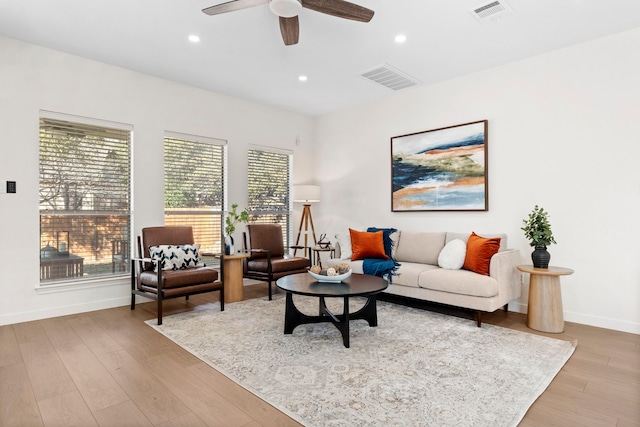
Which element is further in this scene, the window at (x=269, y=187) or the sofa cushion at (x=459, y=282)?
the window at (x=269, y=187)

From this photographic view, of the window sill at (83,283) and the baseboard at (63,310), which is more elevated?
the window sill at (83,283)

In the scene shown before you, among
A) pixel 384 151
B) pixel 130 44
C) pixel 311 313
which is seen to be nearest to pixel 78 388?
pixel 311 313

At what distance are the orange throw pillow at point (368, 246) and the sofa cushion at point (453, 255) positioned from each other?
80cm

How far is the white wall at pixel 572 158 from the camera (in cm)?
342

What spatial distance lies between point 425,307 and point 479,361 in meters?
1.52

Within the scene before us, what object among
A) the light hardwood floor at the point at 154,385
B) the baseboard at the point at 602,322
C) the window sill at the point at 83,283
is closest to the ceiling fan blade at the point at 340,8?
the light hardwood floor at the point at 154,385

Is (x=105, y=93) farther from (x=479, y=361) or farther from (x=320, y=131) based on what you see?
(x=479, y=361)

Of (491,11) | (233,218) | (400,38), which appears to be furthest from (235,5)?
(233,218)

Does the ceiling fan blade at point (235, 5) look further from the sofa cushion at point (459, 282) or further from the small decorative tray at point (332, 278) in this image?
the sofa cushion at point (459, 282)

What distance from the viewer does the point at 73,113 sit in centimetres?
400

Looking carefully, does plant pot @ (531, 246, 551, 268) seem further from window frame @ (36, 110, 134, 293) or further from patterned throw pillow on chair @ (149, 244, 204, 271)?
window frame @ (36, 110, 134, 293)

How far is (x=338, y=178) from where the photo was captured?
20.0ft

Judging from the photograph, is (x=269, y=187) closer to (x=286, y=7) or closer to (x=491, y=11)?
(x=286, y=7)

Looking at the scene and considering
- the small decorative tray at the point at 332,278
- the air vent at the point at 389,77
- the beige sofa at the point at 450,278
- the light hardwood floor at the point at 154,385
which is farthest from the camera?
the air vent at the point at 389,77
